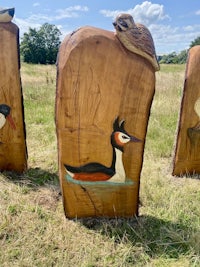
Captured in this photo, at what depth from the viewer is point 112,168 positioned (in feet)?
6.35

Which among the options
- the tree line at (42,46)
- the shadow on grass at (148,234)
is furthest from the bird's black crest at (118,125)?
the tree line at (42,46)

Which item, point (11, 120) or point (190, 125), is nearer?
point (11, 120)

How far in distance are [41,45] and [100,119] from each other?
28796 millimetres

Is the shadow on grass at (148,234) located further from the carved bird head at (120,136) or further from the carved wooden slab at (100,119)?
the carved bird head at (120,136)

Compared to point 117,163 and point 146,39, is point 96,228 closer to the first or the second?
point 117,163

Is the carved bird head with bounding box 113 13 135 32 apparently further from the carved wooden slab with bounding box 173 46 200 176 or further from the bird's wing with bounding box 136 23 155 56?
the carved wooden slab with bounding box 173 46 200 176

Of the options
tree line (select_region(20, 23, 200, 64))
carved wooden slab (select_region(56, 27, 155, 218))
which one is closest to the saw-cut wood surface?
carved wooden slab (select_region(56, 27, 155, 218))

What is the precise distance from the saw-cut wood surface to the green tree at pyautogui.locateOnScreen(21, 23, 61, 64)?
24634 mm

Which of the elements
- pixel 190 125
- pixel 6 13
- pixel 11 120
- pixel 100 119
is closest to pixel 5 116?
pixel 11 120

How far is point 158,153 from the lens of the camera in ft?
11.4

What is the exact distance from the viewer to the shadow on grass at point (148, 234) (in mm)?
1834

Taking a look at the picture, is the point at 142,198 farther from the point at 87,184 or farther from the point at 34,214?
the point at 34,214

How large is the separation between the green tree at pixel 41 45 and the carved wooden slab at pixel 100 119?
83.8 ft

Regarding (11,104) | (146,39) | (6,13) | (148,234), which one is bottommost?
(148,234)
